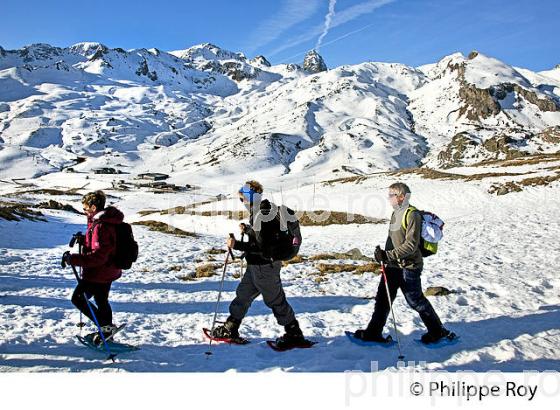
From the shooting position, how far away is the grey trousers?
7707 mm

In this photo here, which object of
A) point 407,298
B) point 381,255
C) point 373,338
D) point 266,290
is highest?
point 381,255

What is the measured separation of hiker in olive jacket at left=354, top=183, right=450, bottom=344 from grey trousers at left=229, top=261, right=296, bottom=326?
1758mm

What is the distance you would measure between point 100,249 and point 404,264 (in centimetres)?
529

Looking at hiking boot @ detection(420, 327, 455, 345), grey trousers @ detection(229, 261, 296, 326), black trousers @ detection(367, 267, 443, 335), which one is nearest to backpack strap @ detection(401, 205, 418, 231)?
black trousers @ detection(367, 267, 443, 335)

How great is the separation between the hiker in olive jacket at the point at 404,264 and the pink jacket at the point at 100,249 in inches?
182

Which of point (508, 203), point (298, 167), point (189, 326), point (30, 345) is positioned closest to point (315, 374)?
point (189, 326)

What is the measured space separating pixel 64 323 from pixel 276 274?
5250 mm

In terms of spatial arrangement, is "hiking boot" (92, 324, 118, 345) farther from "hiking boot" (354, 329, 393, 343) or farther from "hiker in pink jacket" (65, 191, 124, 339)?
"hiking boot" (354, 329, 393, 343)

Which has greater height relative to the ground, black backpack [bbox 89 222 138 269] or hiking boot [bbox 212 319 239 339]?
black backpack [bbox 89 222 138 269]

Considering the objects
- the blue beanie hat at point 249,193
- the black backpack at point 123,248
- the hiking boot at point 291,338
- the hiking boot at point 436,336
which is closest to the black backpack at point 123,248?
the black backpack at point 123,248

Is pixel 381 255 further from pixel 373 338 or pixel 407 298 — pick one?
pixel 373 338

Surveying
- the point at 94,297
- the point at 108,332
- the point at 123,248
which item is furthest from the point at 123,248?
the point at 108,332

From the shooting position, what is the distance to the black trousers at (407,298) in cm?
774

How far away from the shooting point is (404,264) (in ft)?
25.1
